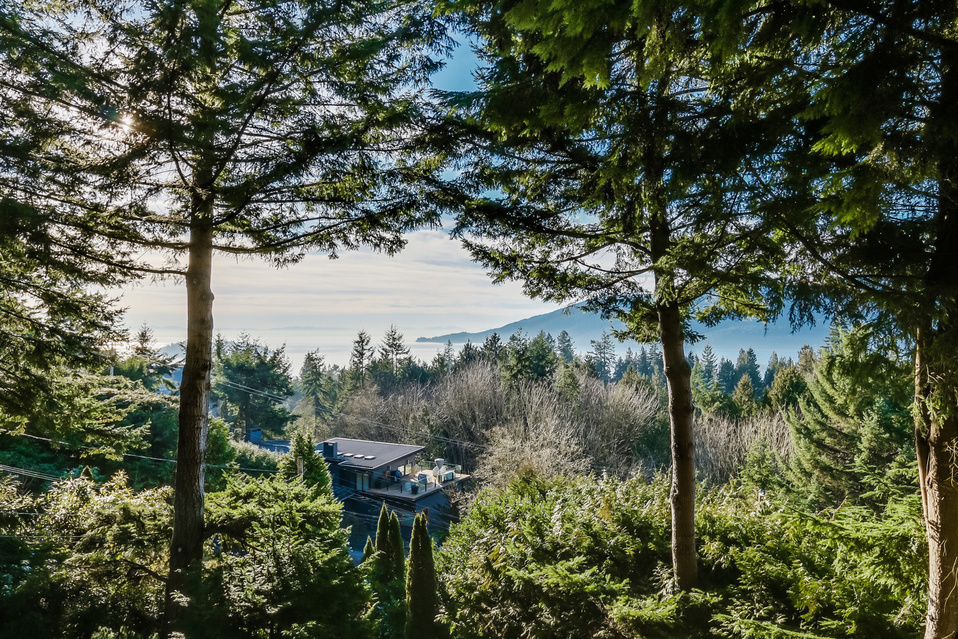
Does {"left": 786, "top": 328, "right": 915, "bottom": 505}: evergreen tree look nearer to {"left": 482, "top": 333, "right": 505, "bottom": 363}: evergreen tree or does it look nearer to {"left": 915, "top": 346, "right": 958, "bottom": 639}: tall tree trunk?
{"left": 915, "top": 346, "right": 958, "bottom": 639}: tall tree trunk

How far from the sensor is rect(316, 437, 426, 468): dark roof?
18.6m

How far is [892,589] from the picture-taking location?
116 inches

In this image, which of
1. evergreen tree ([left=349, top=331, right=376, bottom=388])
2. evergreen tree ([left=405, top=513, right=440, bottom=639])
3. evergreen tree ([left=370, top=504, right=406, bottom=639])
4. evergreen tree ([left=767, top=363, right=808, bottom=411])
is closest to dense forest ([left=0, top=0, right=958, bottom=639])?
evergreen tree ([left=405, top=513, right=440, bottom=639])

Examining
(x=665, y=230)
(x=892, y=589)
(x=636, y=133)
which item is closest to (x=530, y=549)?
(x=892, y=589)

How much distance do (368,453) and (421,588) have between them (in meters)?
12.0

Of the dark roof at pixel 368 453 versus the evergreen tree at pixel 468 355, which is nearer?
the dark roof at pixel 368 453

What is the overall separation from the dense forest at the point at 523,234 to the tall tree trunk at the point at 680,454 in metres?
0.03

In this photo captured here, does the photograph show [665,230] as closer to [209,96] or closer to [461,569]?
[209,96]

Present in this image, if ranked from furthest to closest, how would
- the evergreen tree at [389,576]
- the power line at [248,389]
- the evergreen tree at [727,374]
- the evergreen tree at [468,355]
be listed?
1. the evergreen tree at [727,374]
2. the evergreen tree at [468,355]
3. the power line at [248,389]
4. the evergreen tree at [389,576]

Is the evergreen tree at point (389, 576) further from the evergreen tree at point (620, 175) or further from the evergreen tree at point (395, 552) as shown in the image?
the evergreen tree at point (620, 175)

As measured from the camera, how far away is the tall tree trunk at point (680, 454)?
14.9 feet

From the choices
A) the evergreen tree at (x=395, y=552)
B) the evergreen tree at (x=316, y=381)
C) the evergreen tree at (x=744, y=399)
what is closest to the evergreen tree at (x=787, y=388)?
the evergreen tree at (x=744, y=399)

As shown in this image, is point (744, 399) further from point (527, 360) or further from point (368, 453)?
point (368, 453)

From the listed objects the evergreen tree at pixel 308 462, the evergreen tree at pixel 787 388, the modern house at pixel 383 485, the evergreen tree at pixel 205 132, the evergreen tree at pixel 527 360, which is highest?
the evergreen tree at pixel 205 132
